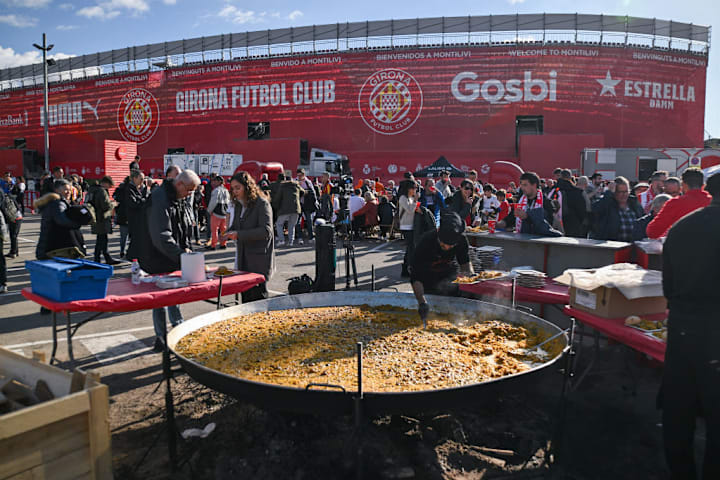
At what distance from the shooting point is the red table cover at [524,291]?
5.10m

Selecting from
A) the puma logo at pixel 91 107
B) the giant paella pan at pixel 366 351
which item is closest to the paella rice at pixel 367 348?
the giant paella pan at pixel 366 351

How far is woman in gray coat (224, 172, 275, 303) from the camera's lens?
18.7 ft

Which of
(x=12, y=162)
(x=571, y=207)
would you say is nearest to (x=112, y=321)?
(x=571, y=207)

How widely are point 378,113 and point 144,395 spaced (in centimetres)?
2651

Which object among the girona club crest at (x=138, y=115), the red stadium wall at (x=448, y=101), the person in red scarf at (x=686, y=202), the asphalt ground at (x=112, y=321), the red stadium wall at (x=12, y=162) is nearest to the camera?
the person in red scarf at (x=686, y=202)

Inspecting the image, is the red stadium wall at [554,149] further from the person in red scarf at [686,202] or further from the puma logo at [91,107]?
the puma logo at [91,107]

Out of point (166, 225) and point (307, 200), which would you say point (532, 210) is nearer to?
point (166, 225)

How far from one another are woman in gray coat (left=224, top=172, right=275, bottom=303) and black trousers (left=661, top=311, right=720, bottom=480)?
4.09 metres

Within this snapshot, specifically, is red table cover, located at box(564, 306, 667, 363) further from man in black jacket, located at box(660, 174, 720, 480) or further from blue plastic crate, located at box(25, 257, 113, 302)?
blue plastic crate, located at box(25, 257, 113, 302)

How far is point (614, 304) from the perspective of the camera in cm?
411

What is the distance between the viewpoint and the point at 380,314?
16.0 ft

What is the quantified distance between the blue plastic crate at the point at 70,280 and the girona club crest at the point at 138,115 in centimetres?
3345

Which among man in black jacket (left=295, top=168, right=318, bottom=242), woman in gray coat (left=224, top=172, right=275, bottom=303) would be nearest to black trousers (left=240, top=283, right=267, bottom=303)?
woman in gray coat (left=224, top=172, right=275, bottom=303)

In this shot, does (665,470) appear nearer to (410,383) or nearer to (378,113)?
(410,383)
